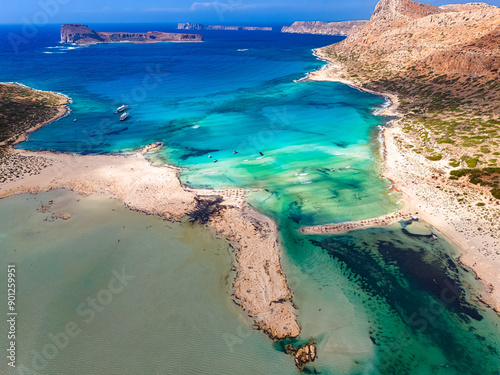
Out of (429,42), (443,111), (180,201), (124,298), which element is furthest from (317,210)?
(429,42)

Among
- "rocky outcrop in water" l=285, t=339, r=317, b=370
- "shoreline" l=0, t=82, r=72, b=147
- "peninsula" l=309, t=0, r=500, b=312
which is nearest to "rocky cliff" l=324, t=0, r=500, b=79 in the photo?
"peninsula" l=309, t=0, r=500, b=312

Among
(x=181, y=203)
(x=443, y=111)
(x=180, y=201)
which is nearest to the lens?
(x=181, y=203)

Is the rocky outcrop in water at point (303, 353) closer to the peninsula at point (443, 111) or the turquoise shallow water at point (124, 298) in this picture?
the turquoise shallow water at point (124, 298)

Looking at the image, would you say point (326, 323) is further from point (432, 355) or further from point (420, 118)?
point (420, 118)

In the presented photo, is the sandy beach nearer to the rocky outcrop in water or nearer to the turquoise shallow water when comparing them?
the rocky outcrop in water

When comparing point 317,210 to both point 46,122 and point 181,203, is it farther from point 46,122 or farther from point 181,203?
point 46,122

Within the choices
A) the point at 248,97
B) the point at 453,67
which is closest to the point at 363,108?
the point at 453,67
